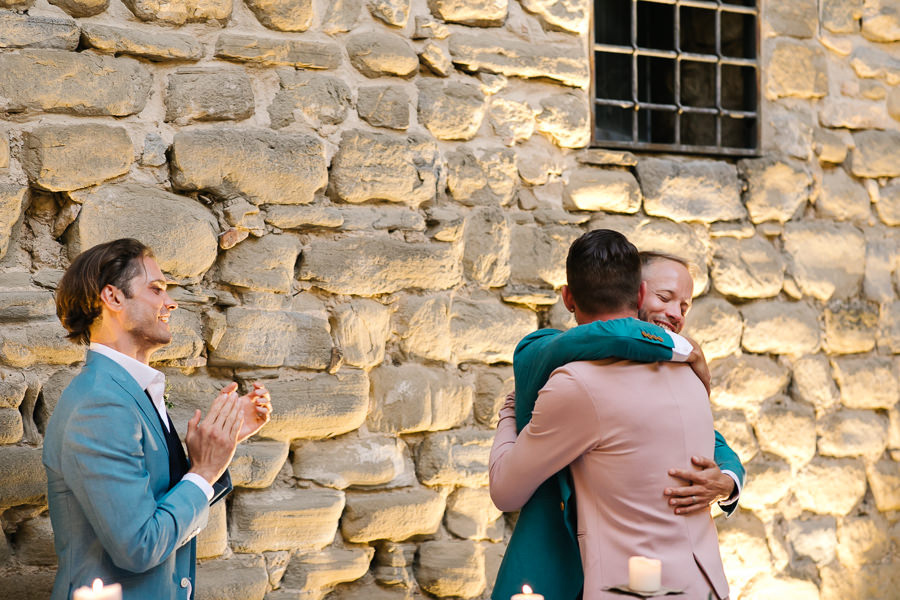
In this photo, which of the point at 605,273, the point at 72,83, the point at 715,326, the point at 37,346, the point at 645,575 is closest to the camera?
the point at 645,575

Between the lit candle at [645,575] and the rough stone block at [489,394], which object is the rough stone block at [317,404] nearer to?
the rough stone block at [489,394]

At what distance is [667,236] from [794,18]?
1.06 metres

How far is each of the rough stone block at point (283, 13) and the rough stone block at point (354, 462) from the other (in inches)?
50.9

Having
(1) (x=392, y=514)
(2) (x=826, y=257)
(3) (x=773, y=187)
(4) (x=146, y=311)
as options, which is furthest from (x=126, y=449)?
(2) (x=826, y=257)

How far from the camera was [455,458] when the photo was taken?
315 centimetres

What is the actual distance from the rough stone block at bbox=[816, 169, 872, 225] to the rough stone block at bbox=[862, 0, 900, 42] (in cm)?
57

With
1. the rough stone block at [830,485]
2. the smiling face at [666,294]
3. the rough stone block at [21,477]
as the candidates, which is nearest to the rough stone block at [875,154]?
the rough stone block at [830,485]

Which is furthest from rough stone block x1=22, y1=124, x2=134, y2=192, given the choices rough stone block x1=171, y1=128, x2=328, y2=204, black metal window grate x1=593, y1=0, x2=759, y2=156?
black metal window grate x1=593, y1=0, x2=759, y2=156

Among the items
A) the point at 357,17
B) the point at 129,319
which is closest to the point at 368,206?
the point at 357,17

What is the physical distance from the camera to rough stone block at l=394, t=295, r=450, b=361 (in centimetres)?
312

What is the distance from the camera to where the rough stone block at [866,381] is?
374 cm

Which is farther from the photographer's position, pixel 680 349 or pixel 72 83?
pixel 72 83

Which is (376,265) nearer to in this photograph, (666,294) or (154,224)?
(154,224)

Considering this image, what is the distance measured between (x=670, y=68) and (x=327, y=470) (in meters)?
2.06
